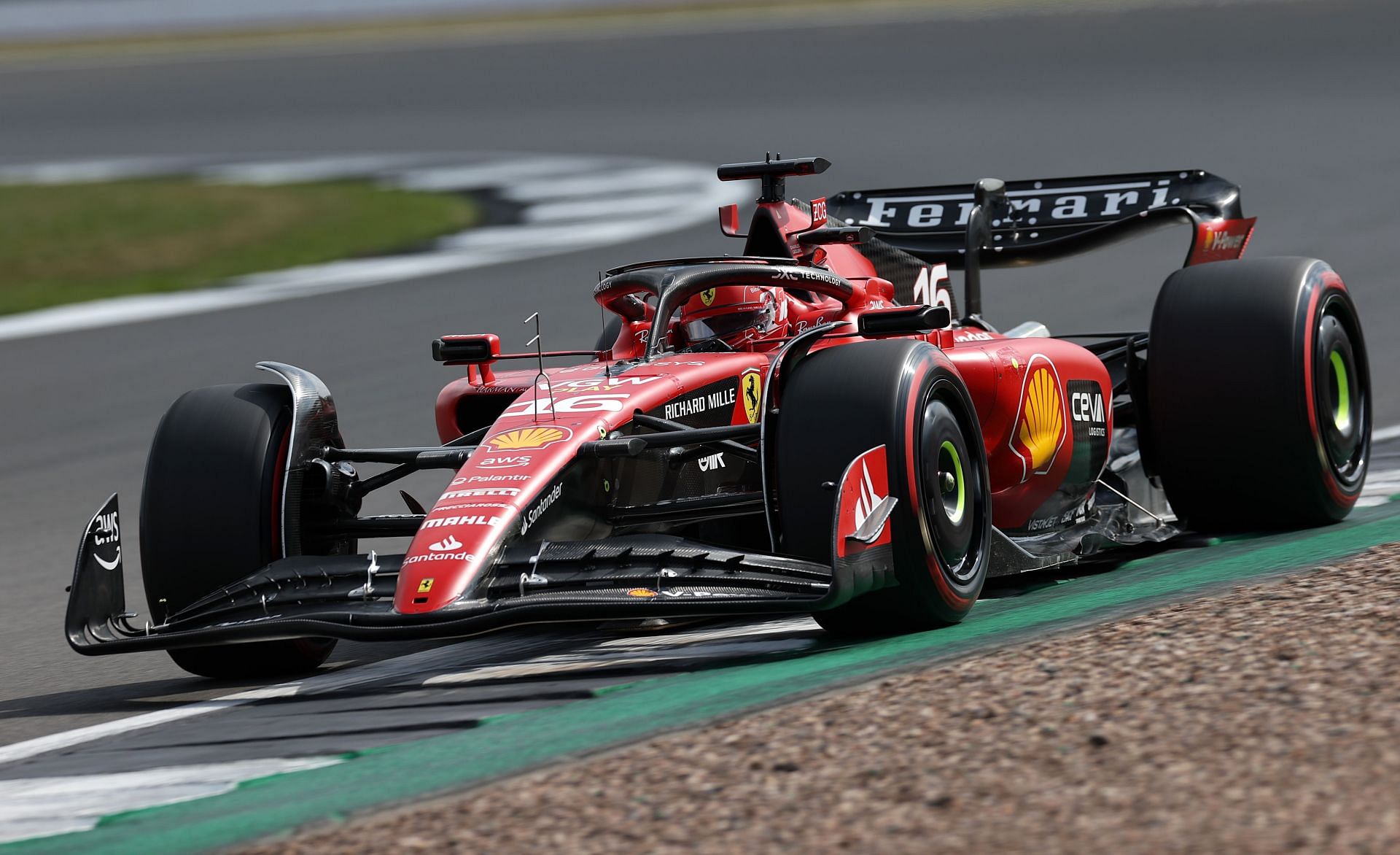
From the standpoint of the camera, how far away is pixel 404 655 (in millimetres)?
6254

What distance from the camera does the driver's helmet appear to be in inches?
262

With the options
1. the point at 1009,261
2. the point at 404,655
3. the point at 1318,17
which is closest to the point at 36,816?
the point at 404,655

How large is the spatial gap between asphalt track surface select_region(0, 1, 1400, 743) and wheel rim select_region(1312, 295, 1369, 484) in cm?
39

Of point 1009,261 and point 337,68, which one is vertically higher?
point 337,68

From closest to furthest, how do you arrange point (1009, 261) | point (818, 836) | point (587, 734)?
point (818, 836) → point (587, 734) → point (1009, 261)

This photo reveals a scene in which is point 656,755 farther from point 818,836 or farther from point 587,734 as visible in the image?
point 818,836

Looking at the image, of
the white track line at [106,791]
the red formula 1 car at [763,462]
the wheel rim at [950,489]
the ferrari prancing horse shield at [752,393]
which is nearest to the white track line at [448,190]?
the red formula 1 car at [763,462]

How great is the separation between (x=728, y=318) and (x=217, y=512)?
1845mm

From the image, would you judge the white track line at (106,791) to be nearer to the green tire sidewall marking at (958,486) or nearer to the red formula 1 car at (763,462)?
the red formula 1 car at (763,462)

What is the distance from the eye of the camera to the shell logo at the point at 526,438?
5.65 m

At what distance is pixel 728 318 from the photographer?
263 inches

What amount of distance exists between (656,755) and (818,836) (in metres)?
0.70

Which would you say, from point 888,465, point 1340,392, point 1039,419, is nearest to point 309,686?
point 888,465

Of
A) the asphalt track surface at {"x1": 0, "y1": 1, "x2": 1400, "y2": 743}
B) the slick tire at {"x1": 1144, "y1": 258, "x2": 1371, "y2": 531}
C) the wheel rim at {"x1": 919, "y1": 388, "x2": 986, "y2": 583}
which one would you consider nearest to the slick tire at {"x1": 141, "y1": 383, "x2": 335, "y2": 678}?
the asphalt track surface at {"x1": 0, "y1": 1, "x2": 1400, "y2": 743}
